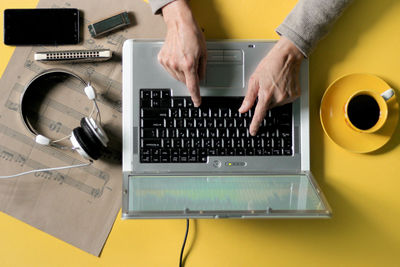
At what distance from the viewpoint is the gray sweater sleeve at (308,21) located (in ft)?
2.23

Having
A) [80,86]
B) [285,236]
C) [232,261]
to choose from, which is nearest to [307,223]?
[285,236]

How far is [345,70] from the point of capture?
2.50ft

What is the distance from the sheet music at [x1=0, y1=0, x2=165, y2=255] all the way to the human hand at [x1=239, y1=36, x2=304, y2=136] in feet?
0.81

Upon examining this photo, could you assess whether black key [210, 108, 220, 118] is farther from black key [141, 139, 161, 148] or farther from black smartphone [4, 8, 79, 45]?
black smartphone [4, 8, 79, 45]

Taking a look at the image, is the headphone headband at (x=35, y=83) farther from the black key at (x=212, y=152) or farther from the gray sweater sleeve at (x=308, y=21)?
the gray sweater sleeve at (x=308, y=21)

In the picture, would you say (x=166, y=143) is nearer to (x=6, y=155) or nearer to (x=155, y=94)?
(x=155, y=94)

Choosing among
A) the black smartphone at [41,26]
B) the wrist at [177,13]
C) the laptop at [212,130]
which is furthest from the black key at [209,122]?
the black smartphone at [41,26]

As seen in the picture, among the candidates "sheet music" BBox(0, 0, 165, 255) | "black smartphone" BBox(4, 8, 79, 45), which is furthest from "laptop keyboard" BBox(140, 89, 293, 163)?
"black smartphone" BBox(4, 8, 79, 45)

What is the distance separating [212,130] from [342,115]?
0.30m

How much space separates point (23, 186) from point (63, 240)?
15 cm

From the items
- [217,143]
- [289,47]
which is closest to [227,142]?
[217,143]

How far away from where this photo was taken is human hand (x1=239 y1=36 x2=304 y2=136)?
0.67m

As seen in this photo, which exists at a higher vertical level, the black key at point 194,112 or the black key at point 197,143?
the black key at point 194,112

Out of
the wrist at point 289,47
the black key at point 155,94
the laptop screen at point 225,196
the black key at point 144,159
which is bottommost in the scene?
the laptop screen at point 225,196
